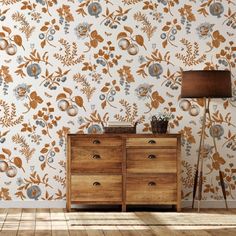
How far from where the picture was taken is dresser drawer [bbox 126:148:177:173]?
6102 mm

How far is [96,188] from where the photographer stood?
19.9 ft

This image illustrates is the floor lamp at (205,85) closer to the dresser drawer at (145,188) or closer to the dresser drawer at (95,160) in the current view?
the dresser drawer at (145,188)

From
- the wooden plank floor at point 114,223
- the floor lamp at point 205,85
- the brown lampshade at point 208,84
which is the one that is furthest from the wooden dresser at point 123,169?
the brown lampshade at point 208,84

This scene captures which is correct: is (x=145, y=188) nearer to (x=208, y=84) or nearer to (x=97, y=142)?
(x=97, y=142)

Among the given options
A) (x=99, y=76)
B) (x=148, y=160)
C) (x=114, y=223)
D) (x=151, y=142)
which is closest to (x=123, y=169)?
(x=148, y=160)

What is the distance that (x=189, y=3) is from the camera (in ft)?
21.4

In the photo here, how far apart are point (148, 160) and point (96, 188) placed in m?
0.55

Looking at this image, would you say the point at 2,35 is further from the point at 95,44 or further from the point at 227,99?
the point at 227,99

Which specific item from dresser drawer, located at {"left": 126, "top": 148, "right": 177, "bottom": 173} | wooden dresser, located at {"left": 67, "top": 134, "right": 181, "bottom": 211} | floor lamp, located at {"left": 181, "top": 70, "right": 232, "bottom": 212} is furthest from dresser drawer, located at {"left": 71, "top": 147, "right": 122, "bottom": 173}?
floor lamp, located at {"left": 181, "top": 70, "right": 232, "bottom": 212}

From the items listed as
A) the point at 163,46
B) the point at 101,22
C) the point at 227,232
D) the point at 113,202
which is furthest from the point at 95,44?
the point at 227,232

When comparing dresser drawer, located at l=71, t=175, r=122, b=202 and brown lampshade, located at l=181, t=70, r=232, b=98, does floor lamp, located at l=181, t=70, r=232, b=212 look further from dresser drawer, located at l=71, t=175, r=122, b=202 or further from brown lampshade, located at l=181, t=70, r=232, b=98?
dresser drawer, located at l=71, t=175, r=122, b=202

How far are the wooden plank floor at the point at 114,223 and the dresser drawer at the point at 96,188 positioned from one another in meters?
0.15

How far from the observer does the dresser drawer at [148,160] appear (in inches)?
240

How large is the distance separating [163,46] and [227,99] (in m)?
0.83
